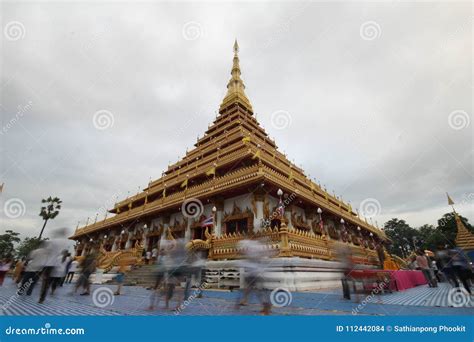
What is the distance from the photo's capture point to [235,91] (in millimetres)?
27516


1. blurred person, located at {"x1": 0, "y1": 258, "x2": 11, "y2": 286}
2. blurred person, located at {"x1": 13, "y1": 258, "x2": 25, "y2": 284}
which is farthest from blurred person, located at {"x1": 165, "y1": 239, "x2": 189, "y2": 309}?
blurred person, located at {"x1": 0, "y1": 258, "x2": 11, "y2": 286}

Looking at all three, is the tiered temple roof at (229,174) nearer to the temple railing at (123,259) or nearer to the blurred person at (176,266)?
the temple railing at (123,259)

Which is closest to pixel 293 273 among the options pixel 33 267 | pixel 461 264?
pixel 461 264

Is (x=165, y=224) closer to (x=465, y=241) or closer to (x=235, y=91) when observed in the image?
(x=235, y=91)

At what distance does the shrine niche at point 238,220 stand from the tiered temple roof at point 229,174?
4.35ft

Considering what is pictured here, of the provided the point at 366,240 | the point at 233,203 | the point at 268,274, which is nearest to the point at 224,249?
the point at 268,274

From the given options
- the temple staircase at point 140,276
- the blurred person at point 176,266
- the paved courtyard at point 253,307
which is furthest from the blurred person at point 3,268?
the blurred person at point 176,266

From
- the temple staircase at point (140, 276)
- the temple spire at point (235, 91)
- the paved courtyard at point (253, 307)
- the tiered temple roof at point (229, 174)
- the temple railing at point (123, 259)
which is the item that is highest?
the temple spire at point (235, 91)

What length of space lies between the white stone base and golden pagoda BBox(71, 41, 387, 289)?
41 mm

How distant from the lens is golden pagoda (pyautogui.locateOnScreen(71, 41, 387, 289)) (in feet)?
32.7

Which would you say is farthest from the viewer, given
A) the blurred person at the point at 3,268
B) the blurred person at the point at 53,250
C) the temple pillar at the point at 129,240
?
the temple pillar at the point at 129,240

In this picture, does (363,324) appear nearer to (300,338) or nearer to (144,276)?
(300,338)

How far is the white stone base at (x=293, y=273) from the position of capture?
820cm

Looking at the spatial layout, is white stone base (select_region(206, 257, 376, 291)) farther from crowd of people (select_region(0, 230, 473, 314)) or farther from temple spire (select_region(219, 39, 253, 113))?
temple spire (select_region(219, 39, 253, 113))
